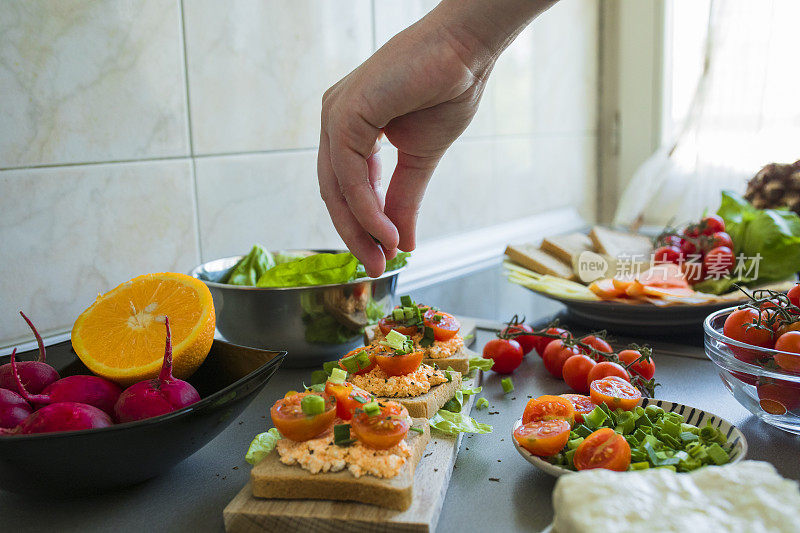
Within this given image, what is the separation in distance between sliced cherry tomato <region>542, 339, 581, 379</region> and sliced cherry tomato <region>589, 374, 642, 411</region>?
0.53 feet

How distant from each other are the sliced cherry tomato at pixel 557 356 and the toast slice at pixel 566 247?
0.51 metres

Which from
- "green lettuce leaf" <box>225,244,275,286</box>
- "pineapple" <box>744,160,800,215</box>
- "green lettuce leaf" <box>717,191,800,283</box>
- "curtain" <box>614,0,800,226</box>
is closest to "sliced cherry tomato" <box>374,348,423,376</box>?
"green lettuce leaf" <box>225,244,275,286</box>

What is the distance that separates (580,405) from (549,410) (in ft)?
0.22

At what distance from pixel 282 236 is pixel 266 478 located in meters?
0.90

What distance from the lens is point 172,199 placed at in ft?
4.18

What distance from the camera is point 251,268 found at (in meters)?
1.16

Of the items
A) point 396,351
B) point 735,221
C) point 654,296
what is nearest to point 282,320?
point 396,351

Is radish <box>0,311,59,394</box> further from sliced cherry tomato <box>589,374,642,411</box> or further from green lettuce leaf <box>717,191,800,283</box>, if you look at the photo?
green lettuce leaf <box>717,191,800,283</box>

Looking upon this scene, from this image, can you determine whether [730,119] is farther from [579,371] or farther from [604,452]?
[604,452]

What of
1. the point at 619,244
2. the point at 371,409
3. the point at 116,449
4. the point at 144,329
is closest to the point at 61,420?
the point at 116,449

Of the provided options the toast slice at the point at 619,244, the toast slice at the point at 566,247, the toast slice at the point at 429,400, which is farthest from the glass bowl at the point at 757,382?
the toast slice at the point at 619,244

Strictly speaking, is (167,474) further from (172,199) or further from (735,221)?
(735,221)

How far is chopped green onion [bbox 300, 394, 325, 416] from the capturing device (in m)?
0.68

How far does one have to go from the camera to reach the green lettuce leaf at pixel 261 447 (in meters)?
0.75
